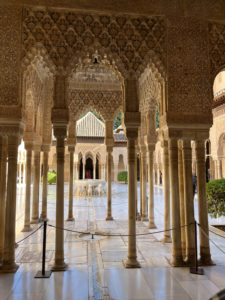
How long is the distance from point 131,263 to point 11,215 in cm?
232

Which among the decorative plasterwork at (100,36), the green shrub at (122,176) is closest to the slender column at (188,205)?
the decorative plasterwork at (100,36)

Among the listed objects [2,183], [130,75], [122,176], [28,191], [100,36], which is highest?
[100,36]

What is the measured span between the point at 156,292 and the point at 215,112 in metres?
13.7

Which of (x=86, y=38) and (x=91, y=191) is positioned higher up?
(x=86, y=38)

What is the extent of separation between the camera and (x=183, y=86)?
15.4 feet

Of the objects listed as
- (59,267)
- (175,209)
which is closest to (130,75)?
(175,209)

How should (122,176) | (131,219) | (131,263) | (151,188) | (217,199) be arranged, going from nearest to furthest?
(131,263)
(131,219)
(217,199)
(151,188)
(122,176)

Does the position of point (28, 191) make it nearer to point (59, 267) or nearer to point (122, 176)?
point (59, 267)

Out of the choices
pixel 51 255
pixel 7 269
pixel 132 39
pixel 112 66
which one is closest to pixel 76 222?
pixel 51 255

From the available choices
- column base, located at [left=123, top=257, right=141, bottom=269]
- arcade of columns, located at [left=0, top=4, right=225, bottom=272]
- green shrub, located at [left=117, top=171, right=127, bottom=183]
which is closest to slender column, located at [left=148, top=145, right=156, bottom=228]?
arcade of columns, located at [left=0, top=4, right=225, bottom=272]

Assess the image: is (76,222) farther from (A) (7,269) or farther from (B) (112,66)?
(B) (112,66)

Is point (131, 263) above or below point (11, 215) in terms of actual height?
below

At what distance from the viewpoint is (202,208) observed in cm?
459

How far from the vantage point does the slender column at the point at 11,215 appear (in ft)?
13.4
